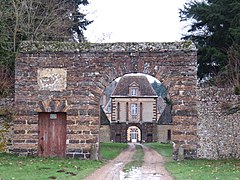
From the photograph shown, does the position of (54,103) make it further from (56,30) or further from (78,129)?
(56,30)

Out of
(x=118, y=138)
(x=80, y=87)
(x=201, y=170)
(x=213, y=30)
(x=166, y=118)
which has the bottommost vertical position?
(x=118, y=138)

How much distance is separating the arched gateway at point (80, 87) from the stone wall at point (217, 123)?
47 centimetres

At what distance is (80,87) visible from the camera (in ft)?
56.3

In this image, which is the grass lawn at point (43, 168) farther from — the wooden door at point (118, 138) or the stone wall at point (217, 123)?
the wooden door at point (118, 138)

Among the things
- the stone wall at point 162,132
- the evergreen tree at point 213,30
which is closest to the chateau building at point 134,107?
the stone wall at point 162,132

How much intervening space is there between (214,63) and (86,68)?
10.9m

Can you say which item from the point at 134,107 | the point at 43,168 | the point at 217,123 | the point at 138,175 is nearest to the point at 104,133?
the point at 134,107

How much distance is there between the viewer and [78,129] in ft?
55.9

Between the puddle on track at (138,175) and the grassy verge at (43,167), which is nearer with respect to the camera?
the grassy verge at (43,167)

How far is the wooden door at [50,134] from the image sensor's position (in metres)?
17.3

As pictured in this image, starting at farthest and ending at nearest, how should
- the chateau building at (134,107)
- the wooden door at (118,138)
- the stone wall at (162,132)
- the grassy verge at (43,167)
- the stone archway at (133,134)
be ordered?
the stone archway at (133,134) → the chateau building at (134,107) → the stone wall at (162,132) → the wooden door at (118,138) → the grassy verge at (43,167)

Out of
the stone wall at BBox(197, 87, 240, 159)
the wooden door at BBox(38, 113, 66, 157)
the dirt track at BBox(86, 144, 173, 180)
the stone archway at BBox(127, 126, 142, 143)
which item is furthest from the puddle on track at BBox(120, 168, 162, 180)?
the stone archway at BBox(127, 126, 142, 143)

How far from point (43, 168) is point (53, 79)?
478 centimetres

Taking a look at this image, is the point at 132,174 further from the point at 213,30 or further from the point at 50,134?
the point at 213,30
